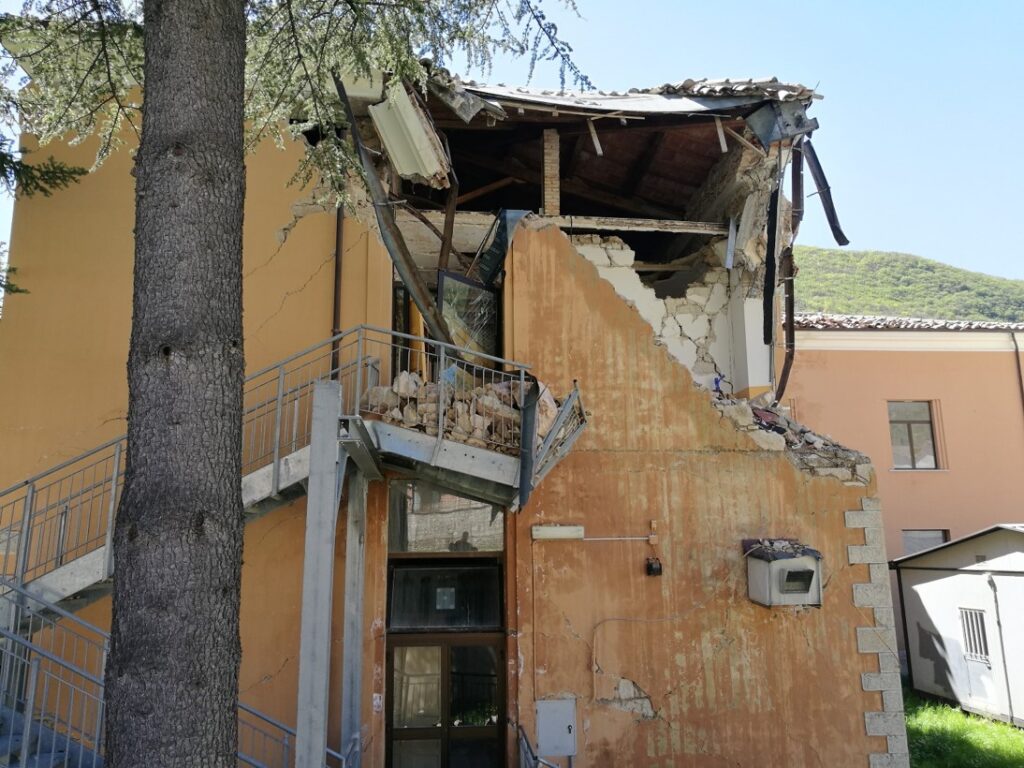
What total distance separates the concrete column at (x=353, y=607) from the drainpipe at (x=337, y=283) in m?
1.37

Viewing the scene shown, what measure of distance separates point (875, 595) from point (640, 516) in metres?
2.76

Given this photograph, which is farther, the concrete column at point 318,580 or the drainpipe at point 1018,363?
the drainpipe at point 1018,363

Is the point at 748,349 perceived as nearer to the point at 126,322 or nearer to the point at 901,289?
the point at 126,322

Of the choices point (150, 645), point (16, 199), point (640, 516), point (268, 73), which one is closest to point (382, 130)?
point (268, 73)

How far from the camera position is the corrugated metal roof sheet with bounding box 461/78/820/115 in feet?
29.2

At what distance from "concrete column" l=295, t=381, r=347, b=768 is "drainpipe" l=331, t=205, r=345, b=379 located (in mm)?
2254

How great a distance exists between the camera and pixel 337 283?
8.79 metres

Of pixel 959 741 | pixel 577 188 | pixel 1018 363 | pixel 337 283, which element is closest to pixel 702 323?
pixel 577 188

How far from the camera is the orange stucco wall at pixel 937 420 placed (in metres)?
16.8

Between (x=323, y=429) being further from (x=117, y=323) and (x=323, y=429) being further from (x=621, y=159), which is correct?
(x=621, y=159)

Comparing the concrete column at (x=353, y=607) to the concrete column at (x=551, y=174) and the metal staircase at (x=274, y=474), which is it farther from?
the concrete column at (x=551, y=174)

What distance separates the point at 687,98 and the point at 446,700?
24.7 feet

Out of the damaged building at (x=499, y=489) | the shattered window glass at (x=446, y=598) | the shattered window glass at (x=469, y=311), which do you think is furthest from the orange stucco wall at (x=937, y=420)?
the shattered window glass at (x=446, y=598)

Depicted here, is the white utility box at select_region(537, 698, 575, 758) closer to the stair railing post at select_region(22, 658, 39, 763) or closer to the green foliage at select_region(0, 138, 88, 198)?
the stair railing post at select_region(22, 658, 39, 763)
